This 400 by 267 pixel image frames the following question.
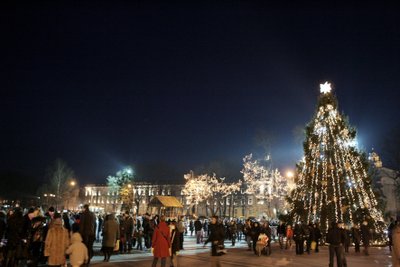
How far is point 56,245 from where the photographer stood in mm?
9648

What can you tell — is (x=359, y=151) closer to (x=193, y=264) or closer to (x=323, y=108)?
(x=323, y=108)

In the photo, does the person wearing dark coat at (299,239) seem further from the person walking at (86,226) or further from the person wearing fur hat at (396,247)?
the person walking at (86,226)

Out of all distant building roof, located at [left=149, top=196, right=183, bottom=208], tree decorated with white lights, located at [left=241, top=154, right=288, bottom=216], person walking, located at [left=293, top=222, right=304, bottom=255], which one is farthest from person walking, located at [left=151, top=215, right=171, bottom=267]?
tree decorated with white lights, located at [left=241, top=154, right=288, bottom=216]

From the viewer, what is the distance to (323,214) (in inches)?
1140

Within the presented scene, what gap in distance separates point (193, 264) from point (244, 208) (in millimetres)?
93189

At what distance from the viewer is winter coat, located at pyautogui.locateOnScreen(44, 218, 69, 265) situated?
31.5 feet

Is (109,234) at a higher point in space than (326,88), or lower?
lower

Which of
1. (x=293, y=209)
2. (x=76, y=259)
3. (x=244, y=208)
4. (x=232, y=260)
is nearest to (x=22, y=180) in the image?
(x=244, y=208)

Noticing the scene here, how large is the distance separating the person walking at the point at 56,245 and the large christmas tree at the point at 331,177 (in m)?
22.6

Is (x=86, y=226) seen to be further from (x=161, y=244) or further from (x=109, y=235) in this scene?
(x=161, y=244)

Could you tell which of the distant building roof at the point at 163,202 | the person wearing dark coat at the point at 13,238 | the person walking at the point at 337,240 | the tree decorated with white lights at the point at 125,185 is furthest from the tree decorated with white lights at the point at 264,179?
the person wearing dark coat at the point at 13,238

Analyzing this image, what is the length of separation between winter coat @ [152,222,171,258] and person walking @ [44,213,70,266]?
323 centimetres

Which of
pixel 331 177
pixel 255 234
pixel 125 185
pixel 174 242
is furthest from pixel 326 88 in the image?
pixel 125 185

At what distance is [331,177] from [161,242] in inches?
800
